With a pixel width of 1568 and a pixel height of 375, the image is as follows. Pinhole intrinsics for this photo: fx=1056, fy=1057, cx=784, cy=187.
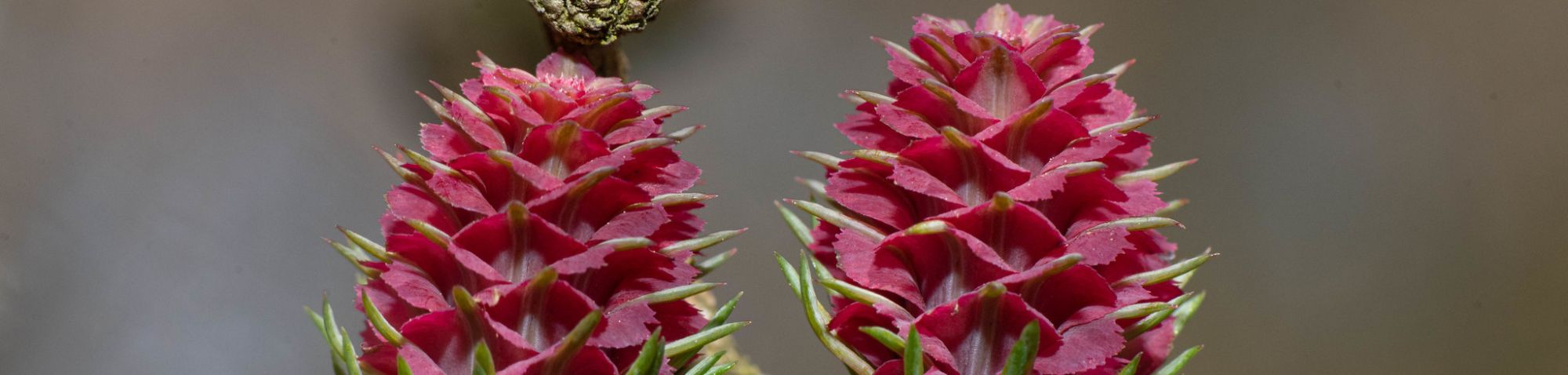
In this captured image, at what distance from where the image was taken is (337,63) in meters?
0.98

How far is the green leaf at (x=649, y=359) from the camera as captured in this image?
0.44m

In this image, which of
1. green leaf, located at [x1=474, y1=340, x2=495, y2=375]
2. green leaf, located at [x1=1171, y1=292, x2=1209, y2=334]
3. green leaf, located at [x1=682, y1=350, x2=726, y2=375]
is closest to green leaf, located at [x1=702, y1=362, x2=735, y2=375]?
green leaf, located at [x1=682, y1=350, x2=726, y2=375]

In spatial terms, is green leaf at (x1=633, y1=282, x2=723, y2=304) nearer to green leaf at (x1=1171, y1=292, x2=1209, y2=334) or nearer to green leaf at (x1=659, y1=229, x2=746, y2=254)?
green leaf at (x1=659, y1=229, x2=746, y2=254)

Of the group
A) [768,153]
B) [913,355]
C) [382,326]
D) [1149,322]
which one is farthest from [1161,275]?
[768,153]

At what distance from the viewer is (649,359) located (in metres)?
0.44

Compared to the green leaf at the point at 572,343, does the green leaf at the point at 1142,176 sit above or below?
above

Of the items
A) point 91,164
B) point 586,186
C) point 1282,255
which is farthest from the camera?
point 1282,255

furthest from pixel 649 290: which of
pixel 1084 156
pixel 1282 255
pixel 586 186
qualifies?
pixel 1282 255

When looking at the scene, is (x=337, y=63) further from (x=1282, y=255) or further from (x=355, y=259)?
(x=1282, y=255)

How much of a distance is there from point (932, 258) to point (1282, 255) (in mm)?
973

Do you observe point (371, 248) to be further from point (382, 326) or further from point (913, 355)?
point (913, 355)

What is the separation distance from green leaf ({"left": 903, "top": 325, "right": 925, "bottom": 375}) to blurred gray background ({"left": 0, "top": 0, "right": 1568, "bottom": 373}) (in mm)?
568

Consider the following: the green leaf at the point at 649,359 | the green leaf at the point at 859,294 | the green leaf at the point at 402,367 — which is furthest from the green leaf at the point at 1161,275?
the green leaf at the point at 402,367

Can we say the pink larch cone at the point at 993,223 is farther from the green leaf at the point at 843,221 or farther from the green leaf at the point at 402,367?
the green leaf at the point at 402,367
